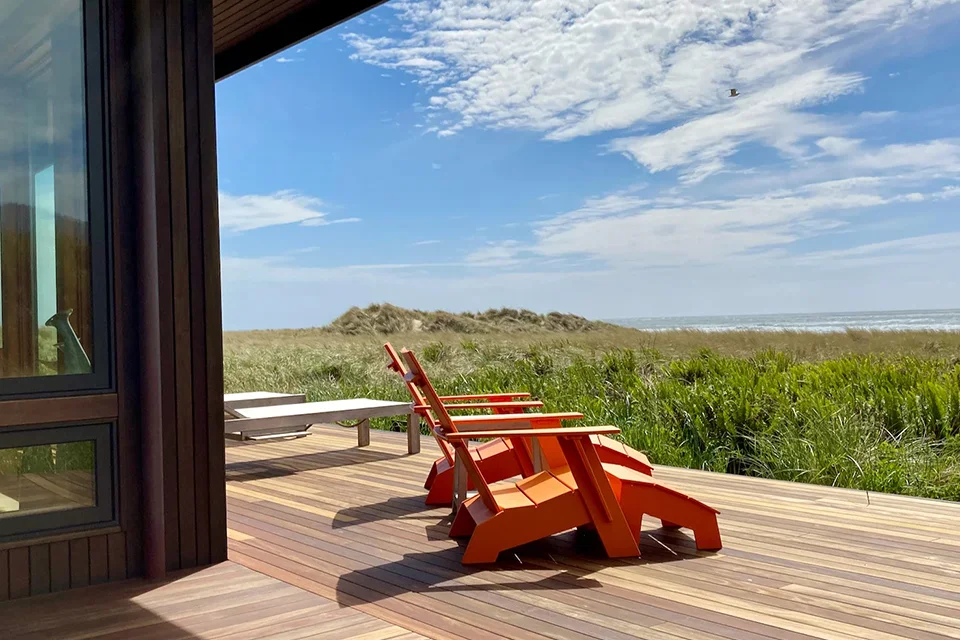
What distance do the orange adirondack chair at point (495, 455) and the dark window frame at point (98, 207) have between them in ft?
4.20

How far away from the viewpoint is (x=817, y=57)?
40344mm

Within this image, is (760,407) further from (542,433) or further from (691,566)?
(542,433)

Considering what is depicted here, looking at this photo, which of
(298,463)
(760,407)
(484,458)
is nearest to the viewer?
(484,458)

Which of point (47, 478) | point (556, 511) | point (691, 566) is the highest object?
point (47, 478)

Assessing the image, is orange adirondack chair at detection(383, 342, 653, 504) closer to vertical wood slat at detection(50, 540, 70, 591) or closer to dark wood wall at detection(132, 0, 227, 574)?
dark wood wall at detection(132, 0, 227, 574)

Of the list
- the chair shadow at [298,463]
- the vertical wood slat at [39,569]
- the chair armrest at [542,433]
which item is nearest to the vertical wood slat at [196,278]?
the vertical wood slat at [39,569]

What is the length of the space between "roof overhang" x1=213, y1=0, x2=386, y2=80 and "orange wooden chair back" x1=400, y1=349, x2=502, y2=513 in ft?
6.92

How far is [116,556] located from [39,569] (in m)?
0.28

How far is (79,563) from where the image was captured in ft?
10.5

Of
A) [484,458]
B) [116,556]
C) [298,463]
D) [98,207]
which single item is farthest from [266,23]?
[116,556]

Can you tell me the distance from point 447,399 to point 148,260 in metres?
1.73

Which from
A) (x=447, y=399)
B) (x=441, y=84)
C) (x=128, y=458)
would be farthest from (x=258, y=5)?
(x=441, y=84)

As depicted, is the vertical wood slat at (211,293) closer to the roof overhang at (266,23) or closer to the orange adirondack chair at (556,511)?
the orange adirondack chair at (556,511)

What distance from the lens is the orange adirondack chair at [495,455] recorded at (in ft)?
13.4
